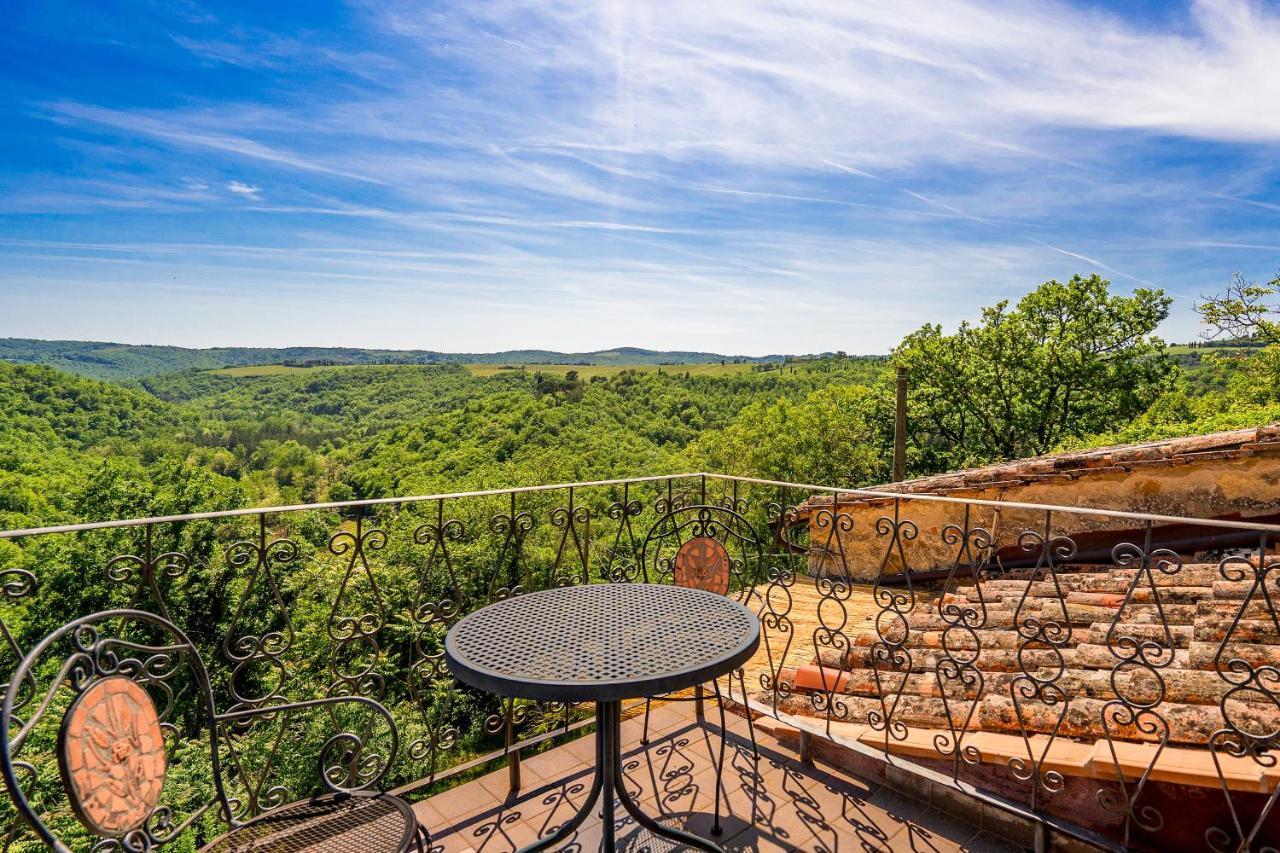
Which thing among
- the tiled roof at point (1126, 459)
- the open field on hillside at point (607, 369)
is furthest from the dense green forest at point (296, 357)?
the tiled roof at point (1126, 459)

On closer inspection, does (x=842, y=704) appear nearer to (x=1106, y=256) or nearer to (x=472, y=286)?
(x=472, y=286)

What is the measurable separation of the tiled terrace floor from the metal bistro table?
391 millimetres

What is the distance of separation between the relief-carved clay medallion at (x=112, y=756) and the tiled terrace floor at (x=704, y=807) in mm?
1244

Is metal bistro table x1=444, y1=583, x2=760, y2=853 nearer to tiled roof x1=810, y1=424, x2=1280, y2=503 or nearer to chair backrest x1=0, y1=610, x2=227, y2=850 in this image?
chair backrest x1=0, y1=610, x2=227, y2=850

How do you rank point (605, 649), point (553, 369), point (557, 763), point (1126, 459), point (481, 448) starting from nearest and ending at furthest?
point (605, 649) → point (557, 763) → point (1126, 459) → point (481, 448) → point (553, 369)

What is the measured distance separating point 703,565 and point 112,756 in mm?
2137

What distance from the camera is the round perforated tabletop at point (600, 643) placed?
1.47m

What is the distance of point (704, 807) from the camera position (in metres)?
2.43

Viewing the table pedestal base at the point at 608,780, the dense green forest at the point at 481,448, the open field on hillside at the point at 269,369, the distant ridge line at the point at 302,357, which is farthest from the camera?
the open field on hillside at the point at 269,369

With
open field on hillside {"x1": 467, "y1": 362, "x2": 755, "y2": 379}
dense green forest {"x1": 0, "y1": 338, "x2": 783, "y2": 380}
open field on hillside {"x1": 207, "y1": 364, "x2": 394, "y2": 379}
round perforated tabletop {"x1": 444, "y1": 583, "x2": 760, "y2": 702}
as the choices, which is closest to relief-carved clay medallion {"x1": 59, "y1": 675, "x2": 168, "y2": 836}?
round perforated tabletop {"x1": 444, "y1": 583, "x2": 760, "y2": 702}

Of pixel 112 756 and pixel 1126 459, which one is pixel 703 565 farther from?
pixel 1126 459

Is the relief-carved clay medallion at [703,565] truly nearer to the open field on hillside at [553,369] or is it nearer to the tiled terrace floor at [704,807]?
the tiled terrace floor at [704,807]

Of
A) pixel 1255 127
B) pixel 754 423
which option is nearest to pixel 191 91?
pixel 754 423

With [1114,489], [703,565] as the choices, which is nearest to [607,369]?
[1114,489]
